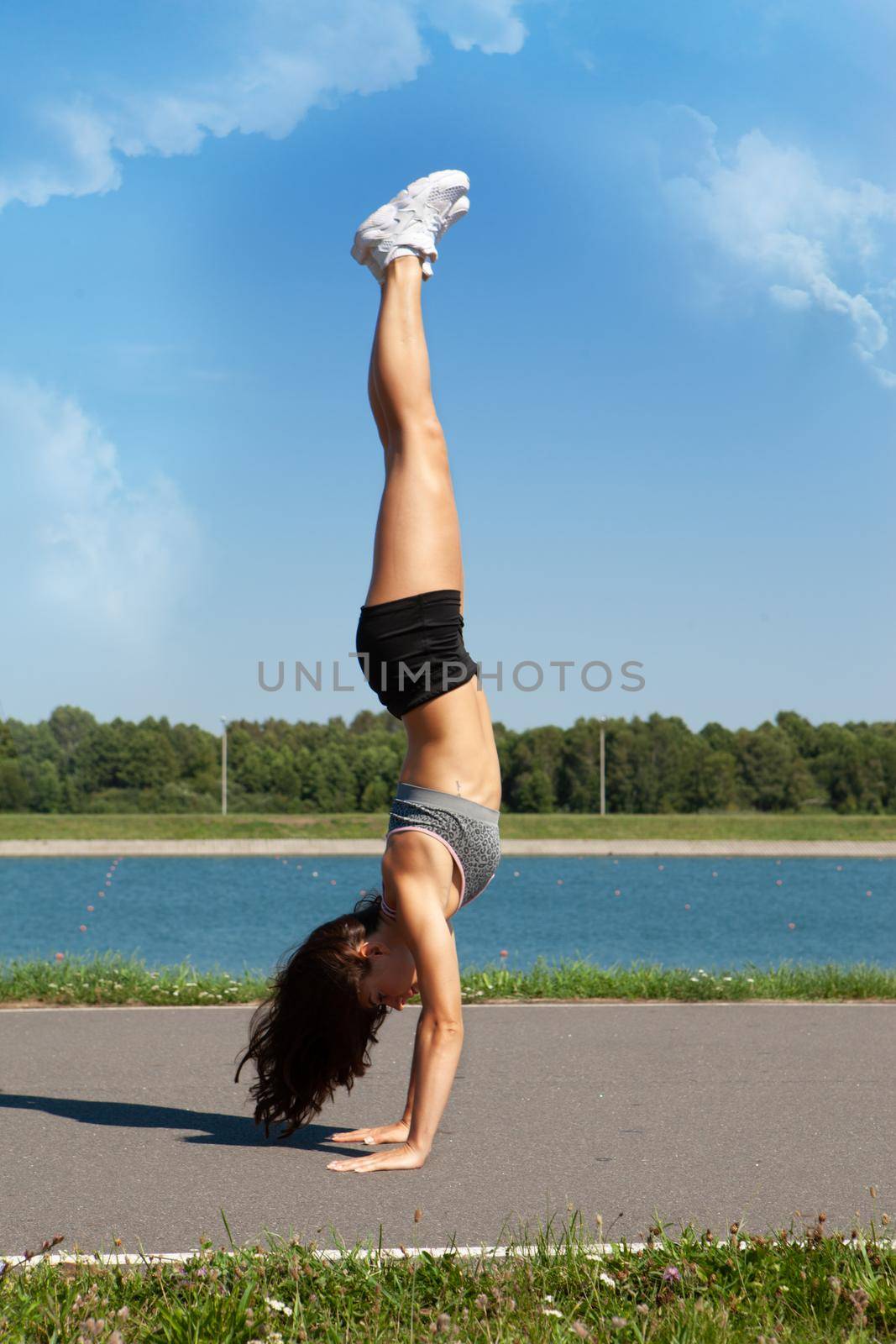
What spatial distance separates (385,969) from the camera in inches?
167

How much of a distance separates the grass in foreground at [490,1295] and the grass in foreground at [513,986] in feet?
14.5

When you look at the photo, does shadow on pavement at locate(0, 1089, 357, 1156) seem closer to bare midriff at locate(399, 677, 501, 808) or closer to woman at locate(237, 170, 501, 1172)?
woman at locate(237, 170, 501, 1172)

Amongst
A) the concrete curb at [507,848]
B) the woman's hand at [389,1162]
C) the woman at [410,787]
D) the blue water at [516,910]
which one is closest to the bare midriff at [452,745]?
the woman at [410,787]

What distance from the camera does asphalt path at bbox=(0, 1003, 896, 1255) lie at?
3533 mm

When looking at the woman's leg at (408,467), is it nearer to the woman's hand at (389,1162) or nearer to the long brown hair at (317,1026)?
the long brown hair at (317,1026)

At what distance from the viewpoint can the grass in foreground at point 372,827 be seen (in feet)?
148

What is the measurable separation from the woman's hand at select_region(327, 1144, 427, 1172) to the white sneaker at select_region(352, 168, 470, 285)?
286cm

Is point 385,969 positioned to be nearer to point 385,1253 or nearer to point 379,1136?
point 379,1136

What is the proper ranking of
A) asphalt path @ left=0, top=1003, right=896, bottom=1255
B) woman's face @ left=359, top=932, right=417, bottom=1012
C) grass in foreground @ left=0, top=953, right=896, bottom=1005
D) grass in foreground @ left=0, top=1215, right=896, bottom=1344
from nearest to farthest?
1. grass in foreground @ left=0, top=1215, right=896, bottom=1344
2. asphalt path @ left=0, top=1003, right=896, bottom=1255
3. woman's face @ left=359, top=932, right=417, bottom=1012
4. grass in foreground @ left=0, top=953, right=896, bottom=1005

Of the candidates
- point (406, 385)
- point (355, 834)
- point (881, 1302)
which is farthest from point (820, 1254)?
point (355, 834)

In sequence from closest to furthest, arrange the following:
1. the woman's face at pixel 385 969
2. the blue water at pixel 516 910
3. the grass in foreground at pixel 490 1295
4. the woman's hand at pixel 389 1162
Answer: the grass in foreground at pixel 490 1295, the woman's hand at pixel 389 1162, the woman's face at pixel 385 969, the blue water at pixel 516 910

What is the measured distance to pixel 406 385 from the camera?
416cm

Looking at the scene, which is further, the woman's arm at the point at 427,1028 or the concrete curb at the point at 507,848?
the concrete curb at the point at 507,848

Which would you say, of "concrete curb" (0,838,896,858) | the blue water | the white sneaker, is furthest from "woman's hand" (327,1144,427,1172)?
"concrete curb" (0,838,896,858)
